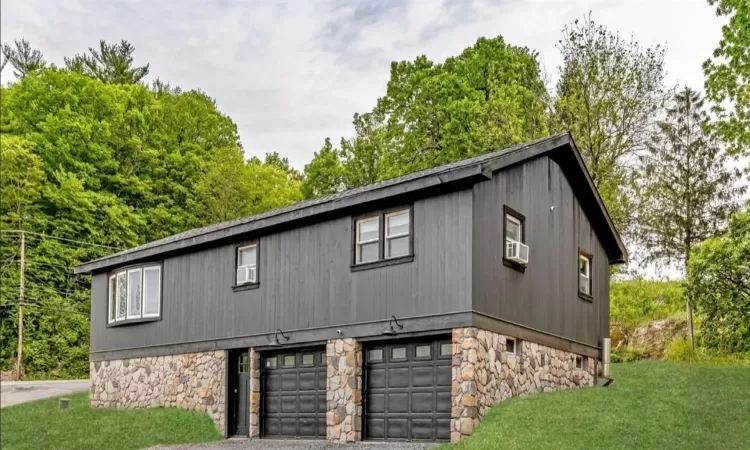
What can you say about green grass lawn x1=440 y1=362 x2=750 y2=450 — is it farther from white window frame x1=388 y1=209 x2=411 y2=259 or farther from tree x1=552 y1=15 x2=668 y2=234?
tree x1=552 y1=15 x2=668 y2=234

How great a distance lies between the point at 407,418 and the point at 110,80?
3100cm

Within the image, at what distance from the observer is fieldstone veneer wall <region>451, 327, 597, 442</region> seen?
43.8ft

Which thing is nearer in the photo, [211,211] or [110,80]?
[211,211]

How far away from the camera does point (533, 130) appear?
2714cm

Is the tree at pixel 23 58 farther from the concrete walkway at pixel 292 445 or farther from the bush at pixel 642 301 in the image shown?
the bush at pixel 642 301

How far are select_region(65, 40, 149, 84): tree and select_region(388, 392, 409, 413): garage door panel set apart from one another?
2897 cm

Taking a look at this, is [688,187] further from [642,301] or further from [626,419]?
[626,419]

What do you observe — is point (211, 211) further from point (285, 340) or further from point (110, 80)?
point (285, 340)

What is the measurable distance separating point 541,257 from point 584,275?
2798 millimetres

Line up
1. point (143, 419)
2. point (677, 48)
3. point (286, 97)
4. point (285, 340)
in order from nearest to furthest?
point (285, 340) → point (143, 419) → point (677, 48) → point (286, 97)

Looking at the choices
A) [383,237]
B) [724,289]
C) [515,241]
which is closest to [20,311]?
[383,237]

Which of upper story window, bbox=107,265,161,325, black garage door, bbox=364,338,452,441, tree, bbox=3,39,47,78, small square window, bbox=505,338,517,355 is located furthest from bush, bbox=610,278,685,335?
tree, bbox=3,39,47,78

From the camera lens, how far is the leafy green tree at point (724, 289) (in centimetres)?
2127

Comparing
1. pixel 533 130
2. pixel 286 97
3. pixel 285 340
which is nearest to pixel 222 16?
pixel 286 97
